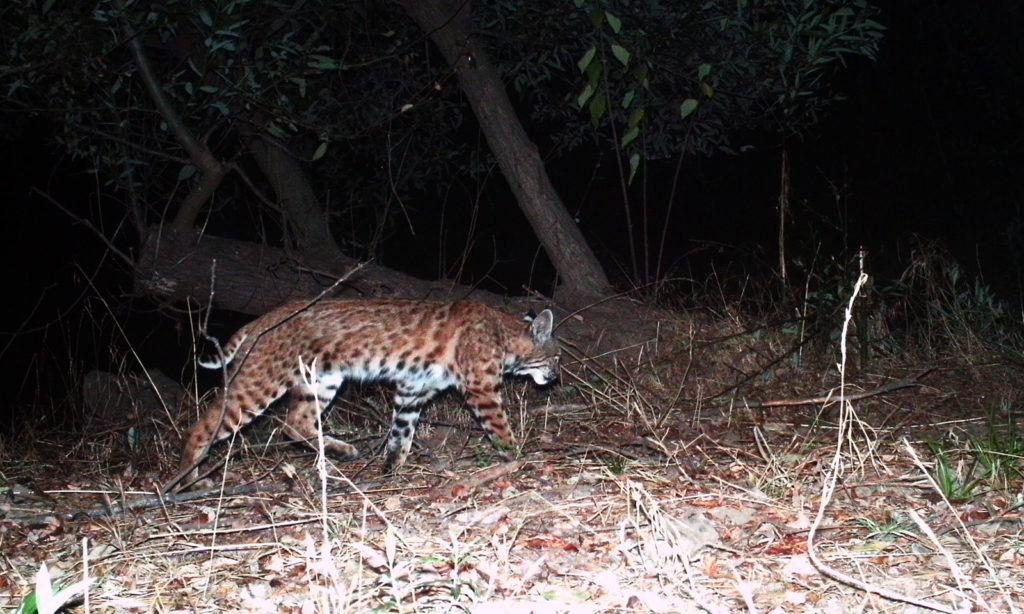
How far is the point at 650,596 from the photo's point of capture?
3793 mm

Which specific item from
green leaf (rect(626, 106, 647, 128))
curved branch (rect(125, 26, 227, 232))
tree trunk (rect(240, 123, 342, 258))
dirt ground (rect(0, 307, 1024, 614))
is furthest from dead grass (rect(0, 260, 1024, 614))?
tree trunk (rect(240, 123, 342, 258))

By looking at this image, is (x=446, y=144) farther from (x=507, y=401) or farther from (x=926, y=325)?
(x=926, y=325)

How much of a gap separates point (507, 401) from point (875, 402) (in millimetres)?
2838

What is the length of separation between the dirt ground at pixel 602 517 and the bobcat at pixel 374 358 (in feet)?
1.00

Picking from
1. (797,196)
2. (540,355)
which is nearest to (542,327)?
(540,355)

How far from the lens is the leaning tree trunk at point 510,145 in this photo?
9.08 meters

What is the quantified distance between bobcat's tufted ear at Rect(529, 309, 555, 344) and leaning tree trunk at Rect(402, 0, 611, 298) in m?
1.06

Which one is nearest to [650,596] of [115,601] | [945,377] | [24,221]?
[115,601]

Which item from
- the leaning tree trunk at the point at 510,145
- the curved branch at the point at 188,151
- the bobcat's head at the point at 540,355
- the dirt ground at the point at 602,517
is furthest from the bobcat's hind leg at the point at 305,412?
the leaning tree trunk at the point at 510,145

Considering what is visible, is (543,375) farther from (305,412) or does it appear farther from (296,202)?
(296,202)

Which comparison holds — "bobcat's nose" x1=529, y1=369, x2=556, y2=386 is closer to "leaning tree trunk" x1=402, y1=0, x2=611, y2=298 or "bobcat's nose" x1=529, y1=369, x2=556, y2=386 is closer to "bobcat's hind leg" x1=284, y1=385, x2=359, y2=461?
"leaning tree trunk" x1=402, y1=0, x2=611, y2=298

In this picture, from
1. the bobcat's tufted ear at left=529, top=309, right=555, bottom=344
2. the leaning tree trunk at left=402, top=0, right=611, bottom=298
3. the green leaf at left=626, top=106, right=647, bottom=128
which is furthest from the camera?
the leaning tree trunk at left=402, top=0, right=611, bottom=298

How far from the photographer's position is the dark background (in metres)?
15.4

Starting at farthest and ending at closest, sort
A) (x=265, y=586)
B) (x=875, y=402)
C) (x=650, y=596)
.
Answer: (x=875, y=402)
(x=265, y=586)
(x=650, y=596)
